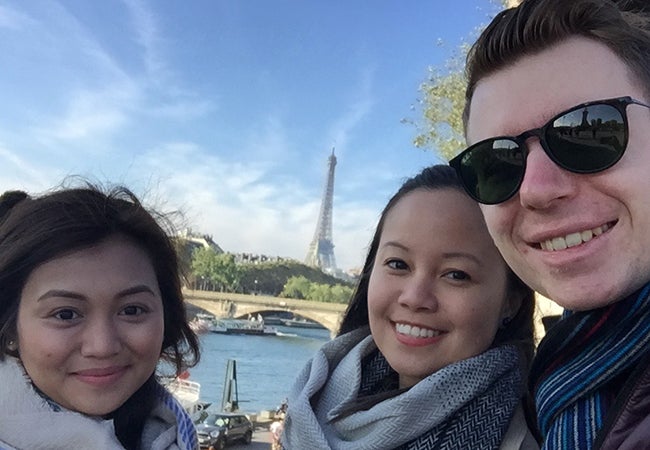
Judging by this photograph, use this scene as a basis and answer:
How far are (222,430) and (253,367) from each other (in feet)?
46.8

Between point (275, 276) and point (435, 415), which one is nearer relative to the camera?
point (435, 415)

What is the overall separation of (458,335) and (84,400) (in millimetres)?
804

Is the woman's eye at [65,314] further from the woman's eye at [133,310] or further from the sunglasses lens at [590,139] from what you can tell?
the sunglasses lens at [590,139]

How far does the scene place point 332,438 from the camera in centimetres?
145

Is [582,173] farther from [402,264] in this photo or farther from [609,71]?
[402,264]

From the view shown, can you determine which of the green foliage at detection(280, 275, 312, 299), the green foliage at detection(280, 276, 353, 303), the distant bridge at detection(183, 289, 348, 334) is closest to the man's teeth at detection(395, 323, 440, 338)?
the distant bridge at detection(183, 289, 348, 334)

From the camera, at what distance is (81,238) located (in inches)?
58.1

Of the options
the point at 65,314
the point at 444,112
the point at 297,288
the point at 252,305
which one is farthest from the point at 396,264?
the point at 297,288

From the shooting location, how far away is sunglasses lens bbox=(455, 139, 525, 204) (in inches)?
43.7

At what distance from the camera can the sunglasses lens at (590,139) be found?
0.99 meters

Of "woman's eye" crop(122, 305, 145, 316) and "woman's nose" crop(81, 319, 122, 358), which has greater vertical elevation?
"woman's eye" crop(122, 305, 145, 316)

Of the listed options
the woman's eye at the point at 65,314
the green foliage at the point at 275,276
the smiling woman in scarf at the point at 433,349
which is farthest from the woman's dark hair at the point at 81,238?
the green foliage at the point at 275,276

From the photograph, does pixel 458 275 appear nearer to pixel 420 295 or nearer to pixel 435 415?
pixel 420 295

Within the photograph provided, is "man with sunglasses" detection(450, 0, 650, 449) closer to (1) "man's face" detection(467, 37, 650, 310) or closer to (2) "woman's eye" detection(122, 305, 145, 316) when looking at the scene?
(1) "man's face" detection(467, 37, 650, 310)
